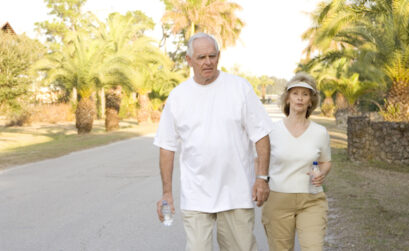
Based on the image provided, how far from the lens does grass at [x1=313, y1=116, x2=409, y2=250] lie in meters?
5.38

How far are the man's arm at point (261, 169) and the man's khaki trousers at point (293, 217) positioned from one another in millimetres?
327

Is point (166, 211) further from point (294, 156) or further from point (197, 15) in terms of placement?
point (197, 15)

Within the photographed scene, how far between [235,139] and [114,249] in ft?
8.81

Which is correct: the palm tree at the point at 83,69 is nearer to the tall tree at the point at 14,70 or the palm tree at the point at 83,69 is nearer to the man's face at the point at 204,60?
the tall tree at the point at 14,70

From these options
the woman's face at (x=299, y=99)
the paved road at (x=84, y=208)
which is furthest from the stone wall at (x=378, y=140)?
the woman's face at (x=299, y=99)

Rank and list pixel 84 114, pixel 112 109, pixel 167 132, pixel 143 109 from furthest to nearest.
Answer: pixel 143 109 → pixel 112 109 → pixel 84 114 → pixel 167 132

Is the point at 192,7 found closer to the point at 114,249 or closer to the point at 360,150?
the point at 360,150

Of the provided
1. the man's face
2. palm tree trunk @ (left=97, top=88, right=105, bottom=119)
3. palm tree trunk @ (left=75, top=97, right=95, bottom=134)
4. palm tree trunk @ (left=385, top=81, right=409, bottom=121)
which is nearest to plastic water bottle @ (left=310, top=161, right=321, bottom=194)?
the man's face

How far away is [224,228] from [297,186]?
2.22 ft

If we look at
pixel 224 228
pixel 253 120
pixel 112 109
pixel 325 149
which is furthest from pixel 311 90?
pixel 112 109

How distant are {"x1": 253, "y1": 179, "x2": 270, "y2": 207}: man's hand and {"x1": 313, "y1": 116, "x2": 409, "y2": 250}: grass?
2.26 meters

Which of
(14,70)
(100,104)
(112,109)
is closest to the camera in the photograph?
(14,70)

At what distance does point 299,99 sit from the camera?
3781mm

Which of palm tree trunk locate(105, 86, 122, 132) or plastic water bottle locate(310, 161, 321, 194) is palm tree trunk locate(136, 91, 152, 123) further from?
plastic water bottle locate(310, 161, 321, 194)
